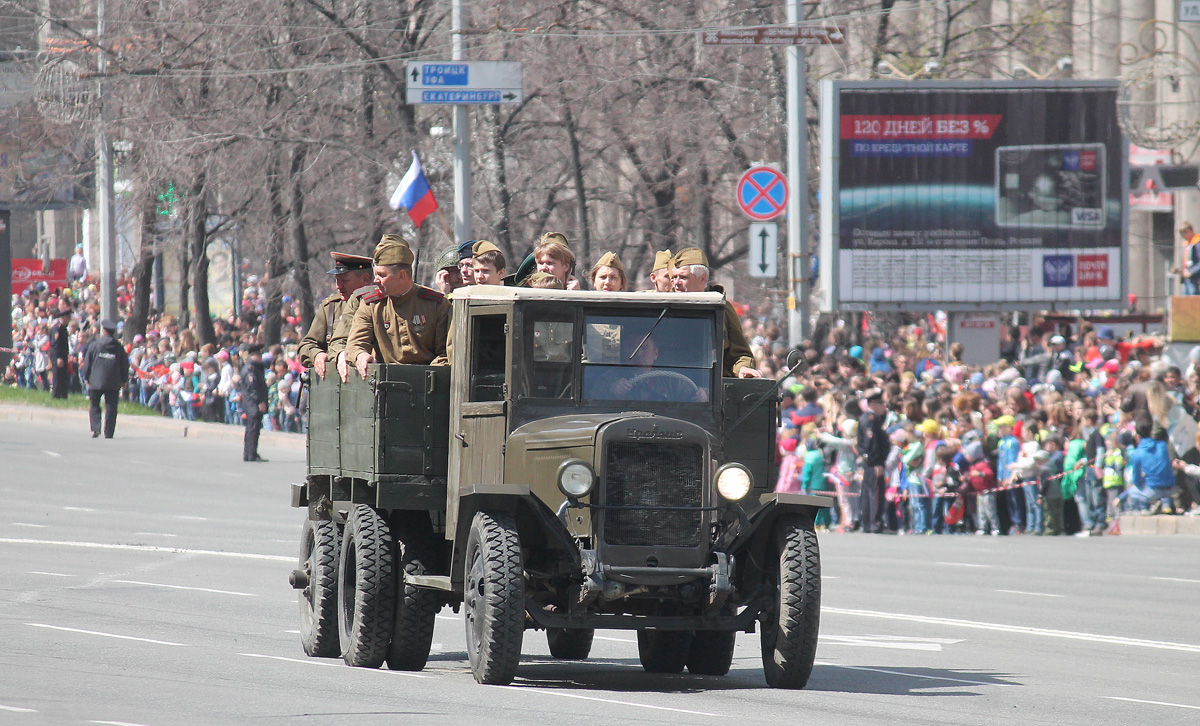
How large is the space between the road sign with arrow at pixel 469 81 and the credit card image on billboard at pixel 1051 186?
28.1 feet

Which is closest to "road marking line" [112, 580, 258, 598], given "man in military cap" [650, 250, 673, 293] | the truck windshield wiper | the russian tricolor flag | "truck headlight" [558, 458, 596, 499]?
"man in military cap" [650, 250, 673, 293]

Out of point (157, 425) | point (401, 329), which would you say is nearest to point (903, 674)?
point (401, 329)

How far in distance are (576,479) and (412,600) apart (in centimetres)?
168

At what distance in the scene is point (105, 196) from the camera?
37344 millimetres

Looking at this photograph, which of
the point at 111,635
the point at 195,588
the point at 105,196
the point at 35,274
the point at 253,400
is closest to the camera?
the point at 111,635

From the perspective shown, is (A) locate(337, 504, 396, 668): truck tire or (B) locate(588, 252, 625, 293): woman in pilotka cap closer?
(A) locate(337, 504, 396, 668): truck tire

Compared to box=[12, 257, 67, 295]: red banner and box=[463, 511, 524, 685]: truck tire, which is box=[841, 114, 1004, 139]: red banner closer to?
box=[463, 511, 524, 685]: truck tire

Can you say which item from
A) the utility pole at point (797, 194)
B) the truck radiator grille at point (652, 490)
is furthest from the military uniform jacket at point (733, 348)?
the utility pole at point (797, 194)

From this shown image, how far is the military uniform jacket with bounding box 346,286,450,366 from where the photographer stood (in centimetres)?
1093

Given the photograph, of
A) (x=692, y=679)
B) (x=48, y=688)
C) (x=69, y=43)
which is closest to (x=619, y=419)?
(x=692, y=679)

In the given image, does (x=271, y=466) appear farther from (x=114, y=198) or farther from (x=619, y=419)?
(x=619, y=419)

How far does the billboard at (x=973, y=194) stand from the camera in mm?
28953

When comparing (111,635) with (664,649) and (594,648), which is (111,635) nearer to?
(594,648)

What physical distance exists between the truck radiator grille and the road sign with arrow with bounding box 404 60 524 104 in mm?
15901
